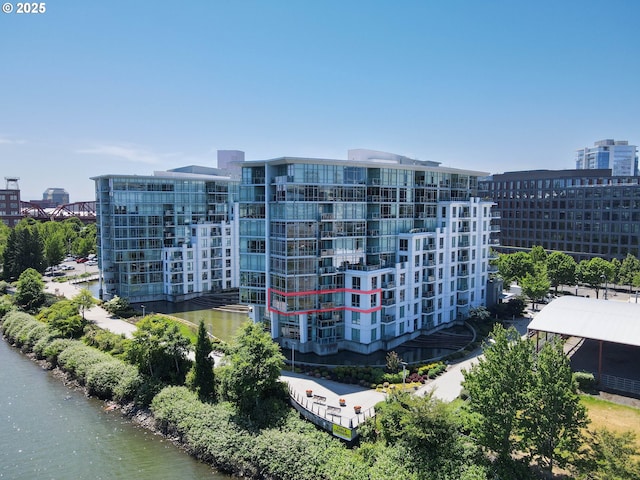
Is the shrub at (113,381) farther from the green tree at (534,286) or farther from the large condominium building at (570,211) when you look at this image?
the large condominium building at (570,211)

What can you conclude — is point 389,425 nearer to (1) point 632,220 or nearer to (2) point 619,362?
(2) point 619,362

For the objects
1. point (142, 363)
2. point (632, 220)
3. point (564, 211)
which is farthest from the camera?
point (564, 211)

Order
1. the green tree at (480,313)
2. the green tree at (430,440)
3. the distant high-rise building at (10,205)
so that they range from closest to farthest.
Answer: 1. the green tree at (430,440)
2. the green tree at (480,313)
3. the distant high-rise building at (10,205)

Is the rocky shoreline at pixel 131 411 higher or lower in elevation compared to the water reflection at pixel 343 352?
lower

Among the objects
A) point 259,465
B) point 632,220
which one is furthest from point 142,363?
point 632,220

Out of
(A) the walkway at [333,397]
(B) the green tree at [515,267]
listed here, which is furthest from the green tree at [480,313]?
(A) the walkway at [333,397]

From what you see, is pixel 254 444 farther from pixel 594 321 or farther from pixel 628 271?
pixel 628 271

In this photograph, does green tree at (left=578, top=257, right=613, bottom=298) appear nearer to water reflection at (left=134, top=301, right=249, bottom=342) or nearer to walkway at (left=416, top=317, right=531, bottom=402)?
walkway at (left=416, top=317, right=531, bottom=402)
